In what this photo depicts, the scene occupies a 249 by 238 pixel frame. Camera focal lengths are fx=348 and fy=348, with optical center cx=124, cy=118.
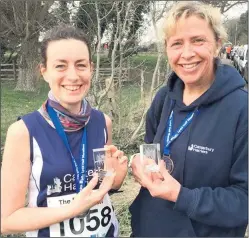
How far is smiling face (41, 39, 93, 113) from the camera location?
172 cm

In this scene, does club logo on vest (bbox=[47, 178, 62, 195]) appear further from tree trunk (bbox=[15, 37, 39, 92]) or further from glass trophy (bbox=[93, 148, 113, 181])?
tree trunk (bbox=[15, 37, 39, 92])

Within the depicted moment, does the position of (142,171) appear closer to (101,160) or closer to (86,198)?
(101,160)

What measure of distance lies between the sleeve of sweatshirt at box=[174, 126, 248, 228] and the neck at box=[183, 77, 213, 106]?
1.11 ft

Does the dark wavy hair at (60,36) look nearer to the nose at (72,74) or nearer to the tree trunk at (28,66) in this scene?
the nose at (72,74)

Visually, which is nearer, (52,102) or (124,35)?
(52,102)

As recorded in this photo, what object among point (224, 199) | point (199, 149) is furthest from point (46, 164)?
point (224, 199)

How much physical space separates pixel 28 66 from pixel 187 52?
3.49 meters

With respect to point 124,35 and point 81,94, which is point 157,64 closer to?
point 124,35

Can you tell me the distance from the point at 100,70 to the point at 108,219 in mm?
3686

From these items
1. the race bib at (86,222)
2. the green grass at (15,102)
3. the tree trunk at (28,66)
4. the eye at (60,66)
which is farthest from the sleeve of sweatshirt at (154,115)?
the green grass at (15,102)

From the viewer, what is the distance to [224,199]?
5.29ft

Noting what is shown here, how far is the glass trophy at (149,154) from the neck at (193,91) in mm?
301

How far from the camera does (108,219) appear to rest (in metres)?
1.81

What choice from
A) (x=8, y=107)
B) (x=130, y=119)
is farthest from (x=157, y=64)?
(x=8, y=107)
